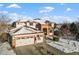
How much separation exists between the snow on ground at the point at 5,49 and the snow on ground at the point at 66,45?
39 centimetres

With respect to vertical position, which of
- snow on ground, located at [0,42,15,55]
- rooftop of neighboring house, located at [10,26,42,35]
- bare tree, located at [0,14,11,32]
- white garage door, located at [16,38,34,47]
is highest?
bare tree, located at [0,14,11,32]

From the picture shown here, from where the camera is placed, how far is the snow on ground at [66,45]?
64.6 inches

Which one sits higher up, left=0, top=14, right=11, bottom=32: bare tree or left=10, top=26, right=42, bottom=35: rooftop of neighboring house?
left=0, top=14, right=11, bottom=32: bare tree

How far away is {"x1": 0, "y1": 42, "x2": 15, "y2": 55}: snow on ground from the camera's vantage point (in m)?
1.64

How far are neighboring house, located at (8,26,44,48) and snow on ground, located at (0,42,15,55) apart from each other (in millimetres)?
46

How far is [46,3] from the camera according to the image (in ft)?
5.37

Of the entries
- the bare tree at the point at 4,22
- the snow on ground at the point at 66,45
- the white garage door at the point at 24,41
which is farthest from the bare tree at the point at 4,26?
the snow on ground at the point at 66,45

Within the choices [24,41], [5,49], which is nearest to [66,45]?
[24,41]

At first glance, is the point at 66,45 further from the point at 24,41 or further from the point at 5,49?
the point at 5,49

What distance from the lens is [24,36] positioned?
1663mm

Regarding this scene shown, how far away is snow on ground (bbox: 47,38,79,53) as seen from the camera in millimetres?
1642

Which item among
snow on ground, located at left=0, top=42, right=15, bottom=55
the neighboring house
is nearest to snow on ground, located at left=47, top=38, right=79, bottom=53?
the neighboring house

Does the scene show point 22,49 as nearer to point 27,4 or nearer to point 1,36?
point 1,36

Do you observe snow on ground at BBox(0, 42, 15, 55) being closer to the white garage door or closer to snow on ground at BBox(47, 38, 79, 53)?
the white garage door
